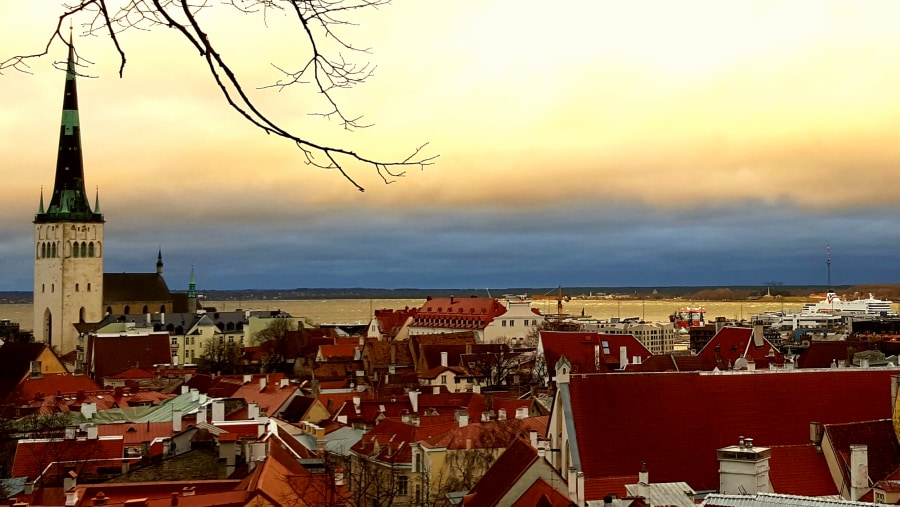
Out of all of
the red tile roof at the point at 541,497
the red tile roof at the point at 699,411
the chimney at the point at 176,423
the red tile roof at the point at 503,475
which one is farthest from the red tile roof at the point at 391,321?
the red tile roof at the point at 541,497

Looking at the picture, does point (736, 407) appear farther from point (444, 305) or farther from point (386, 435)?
point (444, 305)

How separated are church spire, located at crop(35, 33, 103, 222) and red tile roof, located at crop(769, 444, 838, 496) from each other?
99.9 meters

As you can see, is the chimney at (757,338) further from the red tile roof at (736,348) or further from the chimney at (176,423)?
the chimney at (176,423)

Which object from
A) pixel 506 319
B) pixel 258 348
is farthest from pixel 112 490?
pixel 506 319

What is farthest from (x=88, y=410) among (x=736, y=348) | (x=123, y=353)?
(x=123, y=353)

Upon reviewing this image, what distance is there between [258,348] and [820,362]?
56.5m

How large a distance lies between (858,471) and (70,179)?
110m

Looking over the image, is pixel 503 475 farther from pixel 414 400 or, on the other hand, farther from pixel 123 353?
pixel 123 353

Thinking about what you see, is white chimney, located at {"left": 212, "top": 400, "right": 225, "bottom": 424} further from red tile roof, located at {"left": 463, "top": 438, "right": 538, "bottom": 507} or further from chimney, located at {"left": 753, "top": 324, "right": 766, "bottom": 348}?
chimney, located at {"left": 753, "top": 324, "right": 766, "bottom": 348}

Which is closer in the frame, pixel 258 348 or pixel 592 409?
pixel 592 409

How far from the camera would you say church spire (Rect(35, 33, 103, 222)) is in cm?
11775

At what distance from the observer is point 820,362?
58.1 m

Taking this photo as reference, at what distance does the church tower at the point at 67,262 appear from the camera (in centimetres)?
12288

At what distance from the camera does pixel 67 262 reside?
4911 inches
